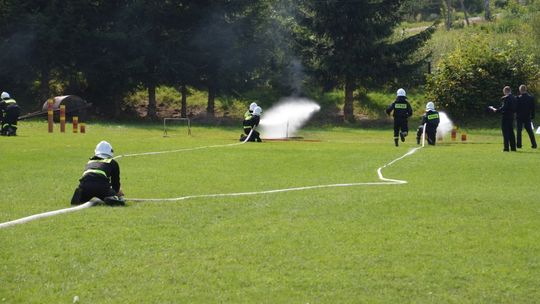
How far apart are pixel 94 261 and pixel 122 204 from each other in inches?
178

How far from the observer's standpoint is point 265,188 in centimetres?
1659

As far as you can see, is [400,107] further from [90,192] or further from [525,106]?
[90,192]

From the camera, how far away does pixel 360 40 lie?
4588 centimetres

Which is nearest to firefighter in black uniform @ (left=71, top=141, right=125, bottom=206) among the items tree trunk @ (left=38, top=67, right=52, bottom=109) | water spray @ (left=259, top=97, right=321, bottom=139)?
water spray @ (left=259, top=97, right=321, bottom=139)

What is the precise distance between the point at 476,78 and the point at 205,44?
1531 centimetres

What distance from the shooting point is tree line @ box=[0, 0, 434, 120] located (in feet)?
152

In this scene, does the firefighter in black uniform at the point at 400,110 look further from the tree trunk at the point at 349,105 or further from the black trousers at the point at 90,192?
the tree trunk at the point at 349,105

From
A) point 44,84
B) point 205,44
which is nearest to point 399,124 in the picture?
point 205,44

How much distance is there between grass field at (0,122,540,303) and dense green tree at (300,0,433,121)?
27281 mm

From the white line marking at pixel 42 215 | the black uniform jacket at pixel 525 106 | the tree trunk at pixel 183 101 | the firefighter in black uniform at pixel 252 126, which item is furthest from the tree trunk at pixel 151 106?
the white line marking at pixel 42 215

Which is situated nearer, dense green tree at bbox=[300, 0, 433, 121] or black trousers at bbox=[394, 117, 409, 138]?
black trousers at bbox=[394, 117, 409, 138]

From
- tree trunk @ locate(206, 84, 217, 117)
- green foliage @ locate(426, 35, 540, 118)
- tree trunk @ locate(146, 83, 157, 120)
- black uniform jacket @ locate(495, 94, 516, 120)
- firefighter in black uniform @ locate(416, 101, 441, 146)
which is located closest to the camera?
black uniform jacket @ locate(495, 94, 516, 120)

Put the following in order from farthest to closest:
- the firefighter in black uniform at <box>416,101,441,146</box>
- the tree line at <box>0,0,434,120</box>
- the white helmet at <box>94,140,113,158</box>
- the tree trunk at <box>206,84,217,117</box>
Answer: the tree trunk at <box>206,84,217,117</box> < the tree line at <box>0,0,434,120</box> < the firefighter in black uniform at <box>416,101,441,146</box> < the white helmet at <box>94,140,113,158</box>

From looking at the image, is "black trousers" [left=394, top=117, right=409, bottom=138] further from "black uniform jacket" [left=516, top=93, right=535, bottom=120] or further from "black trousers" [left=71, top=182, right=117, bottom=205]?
"black trousers" [left=71, top=182, right=117, bottom=205]
